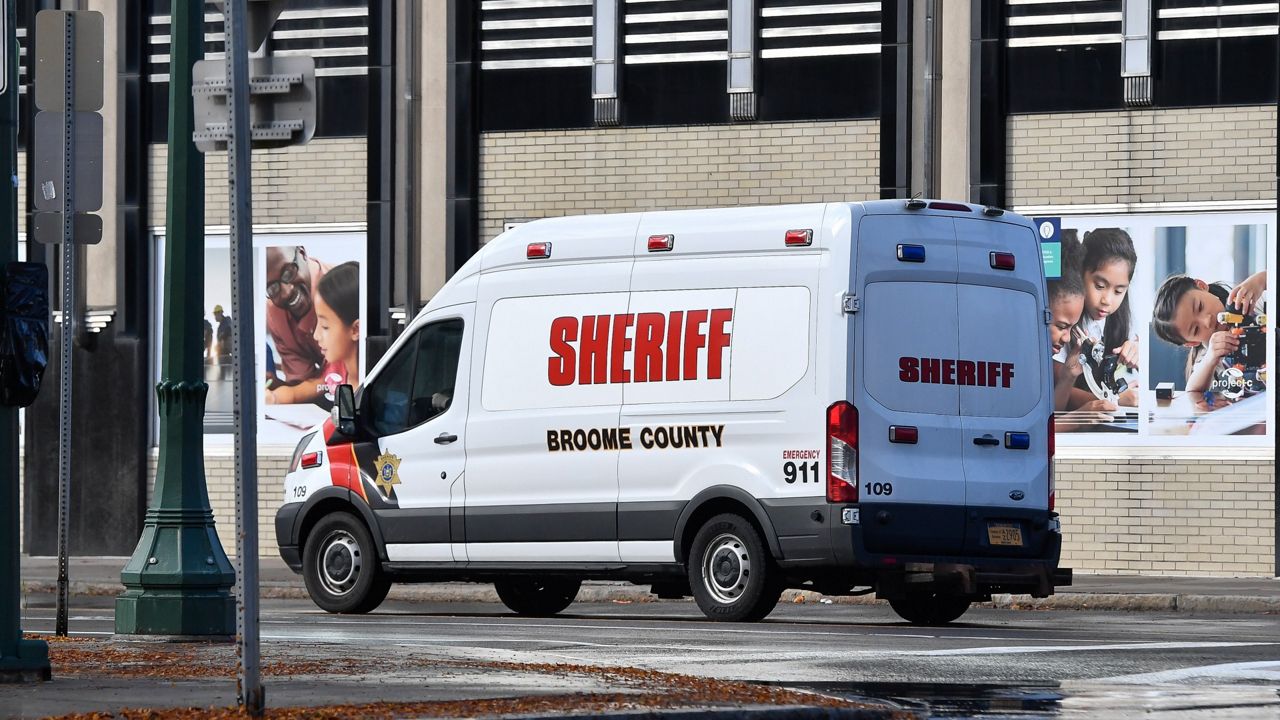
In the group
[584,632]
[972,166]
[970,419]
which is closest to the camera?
[584,632]

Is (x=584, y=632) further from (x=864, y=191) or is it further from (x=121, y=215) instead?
(x=121, y=215)

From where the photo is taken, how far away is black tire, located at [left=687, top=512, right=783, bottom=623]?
14102mm

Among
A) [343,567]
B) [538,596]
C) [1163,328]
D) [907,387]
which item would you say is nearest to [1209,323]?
[1163,328]

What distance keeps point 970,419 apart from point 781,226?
5.72 ft

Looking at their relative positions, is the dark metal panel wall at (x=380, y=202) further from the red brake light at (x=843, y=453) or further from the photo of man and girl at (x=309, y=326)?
the red brake light at (x=843, y=453)

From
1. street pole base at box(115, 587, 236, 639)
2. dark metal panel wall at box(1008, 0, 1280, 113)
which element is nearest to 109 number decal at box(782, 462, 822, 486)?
street pole base at box(115, 587, 236, 639)

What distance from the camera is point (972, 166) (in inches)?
893

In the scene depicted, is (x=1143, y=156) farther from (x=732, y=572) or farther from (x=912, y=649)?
(x=912, y=649)

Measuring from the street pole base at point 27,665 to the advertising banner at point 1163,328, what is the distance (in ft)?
48.9

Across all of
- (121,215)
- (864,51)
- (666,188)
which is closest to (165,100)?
(121,215)

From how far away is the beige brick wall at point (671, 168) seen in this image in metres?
23.3

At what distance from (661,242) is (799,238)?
110cm

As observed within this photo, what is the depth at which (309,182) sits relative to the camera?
25062mm

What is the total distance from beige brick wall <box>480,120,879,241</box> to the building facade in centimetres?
3
